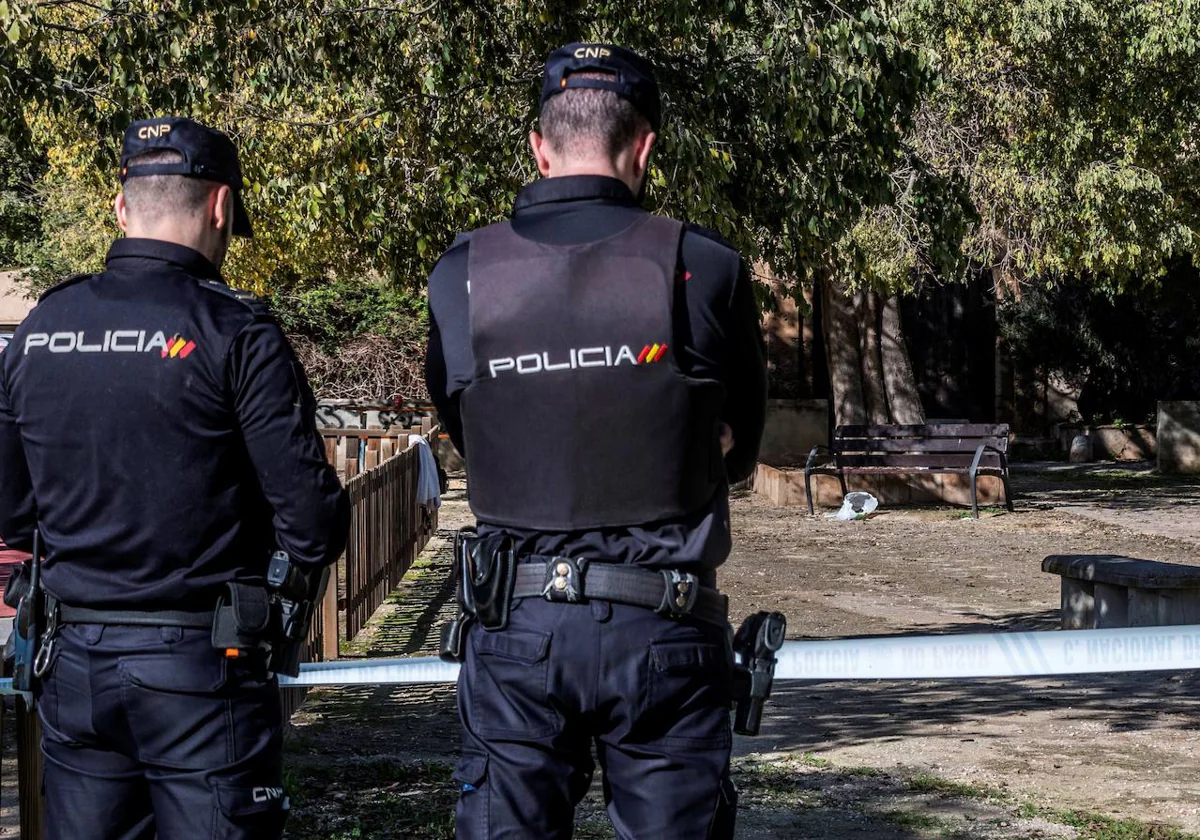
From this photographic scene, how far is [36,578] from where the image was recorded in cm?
316

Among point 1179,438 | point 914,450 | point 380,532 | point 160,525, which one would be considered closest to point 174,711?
point 160,525

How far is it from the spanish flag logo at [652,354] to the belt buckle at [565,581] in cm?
38

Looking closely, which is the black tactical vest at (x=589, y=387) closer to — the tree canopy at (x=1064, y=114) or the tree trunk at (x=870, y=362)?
the tree canopy at (x=1064, y=114)

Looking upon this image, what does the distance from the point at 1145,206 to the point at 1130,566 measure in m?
9.39

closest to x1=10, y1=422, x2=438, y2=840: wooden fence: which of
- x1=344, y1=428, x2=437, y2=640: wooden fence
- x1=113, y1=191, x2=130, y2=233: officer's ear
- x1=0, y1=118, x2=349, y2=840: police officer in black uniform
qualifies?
x1=344, y1=428, x2=437, y2=640: wooden fence

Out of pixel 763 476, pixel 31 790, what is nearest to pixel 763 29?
pixel 31 790

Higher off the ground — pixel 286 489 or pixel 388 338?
pixel 388 338

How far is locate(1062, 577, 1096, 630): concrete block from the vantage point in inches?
354

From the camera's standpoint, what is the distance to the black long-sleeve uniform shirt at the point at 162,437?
299cm

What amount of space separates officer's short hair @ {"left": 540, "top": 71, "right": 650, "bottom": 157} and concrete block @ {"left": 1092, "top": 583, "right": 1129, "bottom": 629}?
21.1 ft

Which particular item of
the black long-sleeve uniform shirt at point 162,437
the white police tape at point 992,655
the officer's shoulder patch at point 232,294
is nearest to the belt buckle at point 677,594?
the black long-sleeve uniform shirt at point 162,437

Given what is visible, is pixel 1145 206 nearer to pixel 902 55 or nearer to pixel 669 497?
pixel 902 55

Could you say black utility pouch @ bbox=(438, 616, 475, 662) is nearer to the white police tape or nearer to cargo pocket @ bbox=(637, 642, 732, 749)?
cargo pocket @ bbox=(637, 642, 732, 749)

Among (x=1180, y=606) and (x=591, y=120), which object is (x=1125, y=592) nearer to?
(x=1180, y=606)
